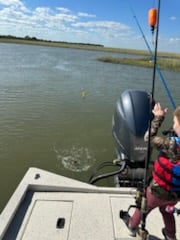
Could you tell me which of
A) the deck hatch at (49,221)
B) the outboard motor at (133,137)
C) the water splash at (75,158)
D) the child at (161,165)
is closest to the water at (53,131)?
the water splash at (75,158)

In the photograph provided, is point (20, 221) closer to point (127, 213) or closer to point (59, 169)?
point (127, 213)

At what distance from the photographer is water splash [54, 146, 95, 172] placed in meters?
5.06

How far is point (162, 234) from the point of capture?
2.56 m

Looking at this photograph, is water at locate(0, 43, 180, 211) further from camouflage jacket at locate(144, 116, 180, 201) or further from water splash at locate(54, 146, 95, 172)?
camouflage jacket at locate(144, 116, 180, 201)

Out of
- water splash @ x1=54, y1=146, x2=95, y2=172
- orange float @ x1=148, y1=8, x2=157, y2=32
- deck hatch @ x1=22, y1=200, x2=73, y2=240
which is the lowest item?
water splash @ x1=54, y1=146, x2=95, y2=172

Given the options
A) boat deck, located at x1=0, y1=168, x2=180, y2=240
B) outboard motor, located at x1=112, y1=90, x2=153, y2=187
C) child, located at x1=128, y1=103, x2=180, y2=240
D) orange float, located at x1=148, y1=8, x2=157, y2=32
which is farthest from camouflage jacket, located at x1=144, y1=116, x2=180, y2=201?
outboard motor, located at x1=112, y1=90, x2=153, y2=187

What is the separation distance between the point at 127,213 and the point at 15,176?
2547mm

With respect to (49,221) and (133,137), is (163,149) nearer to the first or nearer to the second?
(49,221)

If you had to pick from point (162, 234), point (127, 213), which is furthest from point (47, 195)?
point (162, 234)

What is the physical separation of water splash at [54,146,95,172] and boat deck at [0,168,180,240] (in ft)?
5.94

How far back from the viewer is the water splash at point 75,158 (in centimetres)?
506

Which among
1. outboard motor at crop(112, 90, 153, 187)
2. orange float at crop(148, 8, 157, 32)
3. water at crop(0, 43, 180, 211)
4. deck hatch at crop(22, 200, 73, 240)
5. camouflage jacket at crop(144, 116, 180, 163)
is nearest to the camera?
camouflage jacket at crop(144, 116, 180, 163)

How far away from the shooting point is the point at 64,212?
2760 millimetres

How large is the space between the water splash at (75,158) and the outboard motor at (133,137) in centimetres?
141
